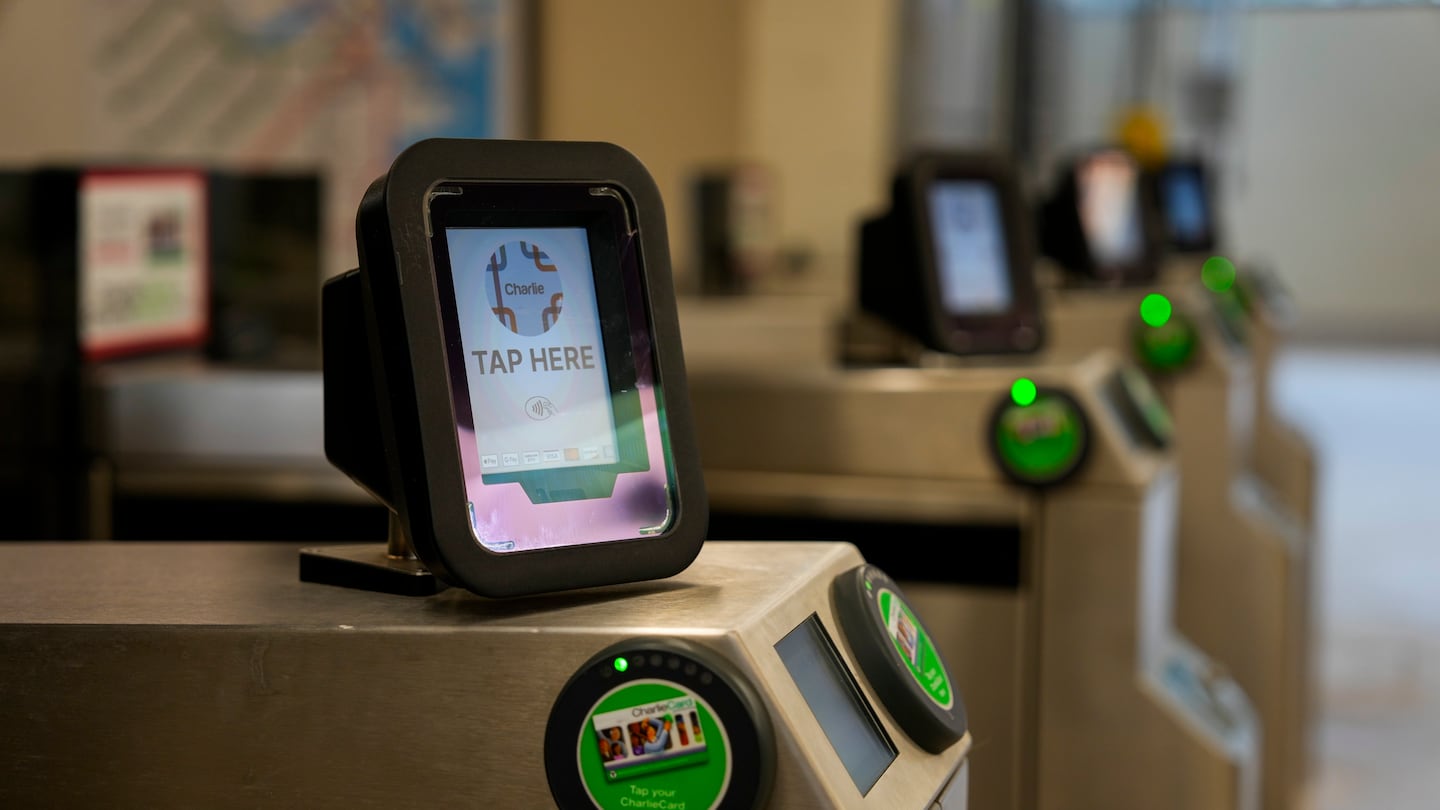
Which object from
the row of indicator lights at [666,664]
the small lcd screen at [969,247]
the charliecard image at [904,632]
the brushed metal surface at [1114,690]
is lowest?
the brushed metal surface at [1114,690]

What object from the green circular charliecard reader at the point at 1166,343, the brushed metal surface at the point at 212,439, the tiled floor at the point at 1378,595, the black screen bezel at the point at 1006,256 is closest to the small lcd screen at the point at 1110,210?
the green circular charliecard reader at the point at 1166,343

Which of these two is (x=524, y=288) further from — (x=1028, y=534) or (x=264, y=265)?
(x=264, y=265)

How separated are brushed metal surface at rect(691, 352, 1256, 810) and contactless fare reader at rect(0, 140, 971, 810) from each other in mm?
879

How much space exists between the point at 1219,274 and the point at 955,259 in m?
2.08

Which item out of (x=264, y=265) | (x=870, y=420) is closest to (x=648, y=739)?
(x=870, y=420)

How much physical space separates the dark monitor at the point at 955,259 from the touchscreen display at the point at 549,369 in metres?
1.13

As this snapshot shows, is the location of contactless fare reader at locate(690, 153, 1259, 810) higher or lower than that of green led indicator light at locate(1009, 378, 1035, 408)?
lower

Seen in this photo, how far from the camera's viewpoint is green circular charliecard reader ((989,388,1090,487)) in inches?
70.9

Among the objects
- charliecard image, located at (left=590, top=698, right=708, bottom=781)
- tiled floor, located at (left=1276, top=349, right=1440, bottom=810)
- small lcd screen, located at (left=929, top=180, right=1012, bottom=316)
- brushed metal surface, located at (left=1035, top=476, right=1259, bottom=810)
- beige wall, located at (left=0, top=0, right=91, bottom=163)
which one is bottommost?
tiled floor, located at (left=1276, top=349, right=1440, bottom=810)

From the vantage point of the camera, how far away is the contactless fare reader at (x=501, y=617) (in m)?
0.78

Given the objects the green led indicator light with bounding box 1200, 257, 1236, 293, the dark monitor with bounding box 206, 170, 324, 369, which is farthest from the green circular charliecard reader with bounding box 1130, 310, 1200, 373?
the dark monitor with bounding box 206, 170, 324, 369

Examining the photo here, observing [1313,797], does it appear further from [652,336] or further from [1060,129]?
[1060,129]

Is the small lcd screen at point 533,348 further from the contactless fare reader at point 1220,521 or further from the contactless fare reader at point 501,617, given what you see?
the contactless fare reader at point 1220,521

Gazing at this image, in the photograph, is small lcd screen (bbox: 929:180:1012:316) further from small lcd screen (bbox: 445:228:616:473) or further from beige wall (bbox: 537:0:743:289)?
beige wall (bbox: 537:0:743:289)
